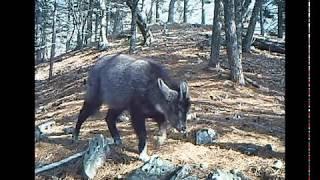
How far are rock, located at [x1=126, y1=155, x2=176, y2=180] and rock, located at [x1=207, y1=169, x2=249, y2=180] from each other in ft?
0.52

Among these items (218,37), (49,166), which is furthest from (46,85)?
(218,37)

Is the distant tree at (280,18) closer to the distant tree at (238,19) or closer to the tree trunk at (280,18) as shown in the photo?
the tree trunk at (280,18)

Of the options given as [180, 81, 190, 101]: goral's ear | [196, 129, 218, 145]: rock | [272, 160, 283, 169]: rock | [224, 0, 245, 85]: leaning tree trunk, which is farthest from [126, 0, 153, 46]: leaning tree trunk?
[272, 160, 283, 169]: rock

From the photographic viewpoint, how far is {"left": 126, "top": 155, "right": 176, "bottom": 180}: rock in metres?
1.93

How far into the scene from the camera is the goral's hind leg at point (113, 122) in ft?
6.90

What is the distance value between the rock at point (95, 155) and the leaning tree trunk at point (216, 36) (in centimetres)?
68

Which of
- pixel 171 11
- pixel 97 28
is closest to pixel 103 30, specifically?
pixel 97 28

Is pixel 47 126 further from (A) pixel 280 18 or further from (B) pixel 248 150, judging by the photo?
(A) pixel 280 18

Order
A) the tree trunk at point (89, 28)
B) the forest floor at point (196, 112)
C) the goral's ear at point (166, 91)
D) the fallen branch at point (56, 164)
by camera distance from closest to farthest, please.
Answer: the fallen branch at point (56, 164) < the forest floor at point (196, 112) < the tree trunk at point (89, 28) < the goral's ear at point (166, 91)

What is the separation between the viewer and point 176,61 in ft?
7.32

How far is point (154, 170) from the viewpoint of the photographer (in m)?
1.94

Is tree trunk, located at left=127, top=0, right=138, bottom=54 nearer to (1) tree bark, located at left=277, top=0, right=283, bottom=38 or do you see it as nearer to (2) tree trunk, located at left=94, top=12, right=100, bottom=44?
(2) tree trunk, located at left=94, top=12, right=100, bottom=44

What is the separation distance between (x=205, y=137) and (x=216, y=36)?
50 centimetres

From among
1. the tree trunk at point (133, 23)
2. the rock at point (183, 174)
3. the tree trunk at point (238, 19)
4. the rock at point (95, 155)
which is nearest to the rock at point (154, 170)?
the rock at point (183, 174)
